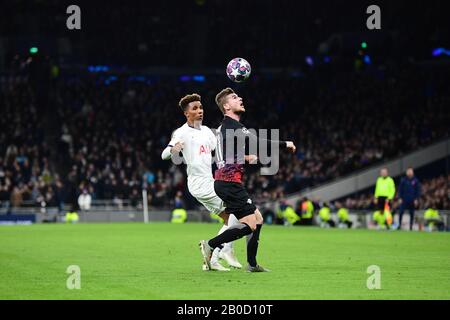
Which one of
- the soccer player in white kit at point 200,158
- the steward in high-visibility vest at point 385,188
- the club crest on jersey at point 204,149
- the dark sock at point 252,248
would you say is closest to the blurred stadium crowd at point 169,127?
the steward in high-visibility vest at point 385,188

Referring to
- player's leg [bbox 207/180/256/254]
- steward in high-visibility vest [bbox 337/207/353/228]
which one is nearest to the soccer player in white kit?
player's leg [bbox 207/180/256/254]

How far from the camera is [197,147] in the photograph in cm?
1545

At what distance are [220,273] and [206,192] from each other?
168 cm

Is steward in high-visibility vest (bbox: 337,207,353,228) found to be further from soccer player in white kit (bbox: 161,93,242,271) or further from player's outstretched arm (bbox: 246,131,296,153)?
player's outstretched arm (bbox: 246,131,296,153)

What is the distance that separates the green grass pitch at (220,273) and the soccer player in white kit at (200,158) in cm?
66

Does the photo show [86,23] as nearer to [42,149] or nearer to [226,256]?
[42,149]

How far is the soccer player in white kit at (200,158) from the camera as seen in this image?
1527cm

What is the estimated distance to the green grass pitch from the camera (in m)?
11.5

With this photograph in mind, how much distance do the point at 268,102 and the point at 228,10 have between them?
849 cm

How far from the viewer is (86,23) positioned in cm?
5753

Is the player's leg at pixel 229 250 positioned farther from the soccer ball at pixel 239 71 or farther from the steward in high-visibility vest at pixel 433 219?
the steward in high-visibility vest at pixel 433 219

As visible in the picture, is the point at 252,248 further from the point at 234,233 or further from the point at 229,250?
the point at 229,250

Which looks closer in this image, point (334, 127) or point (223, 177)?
point (223, 177)
